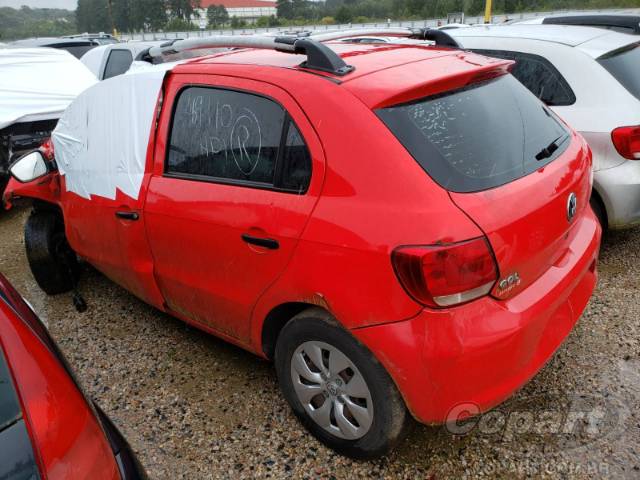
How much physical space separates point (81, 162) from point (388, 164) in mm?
2168

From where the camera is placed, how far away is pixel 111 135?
9.77 feet

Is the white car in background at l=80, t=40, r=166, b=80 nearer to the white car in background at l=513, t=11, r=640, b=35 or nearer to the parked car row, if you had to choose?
the parked car row

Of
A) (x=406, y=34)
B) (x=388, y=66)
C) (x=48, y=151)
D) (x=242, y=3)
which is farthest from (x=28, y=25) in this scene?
(x=388, y=66)

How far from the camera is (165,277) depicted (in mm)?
2799

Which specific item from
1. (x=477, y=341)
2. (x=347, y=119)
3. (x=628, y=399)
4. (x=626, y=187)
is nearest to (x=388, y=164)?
(x=347, y=119)

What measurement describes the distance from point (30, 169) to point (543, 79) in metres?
3.64

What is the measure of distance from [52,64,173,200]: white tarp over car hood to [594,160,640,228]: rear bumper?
111 inches

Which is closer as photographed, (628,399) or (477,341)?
(477,341)

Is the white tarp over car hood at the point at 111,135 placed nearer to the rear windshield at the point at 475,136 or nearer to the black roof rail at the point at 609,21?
the rear windshield at the point at 475,136

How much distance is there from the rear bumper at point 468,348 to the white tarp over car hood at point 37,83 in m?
5.28

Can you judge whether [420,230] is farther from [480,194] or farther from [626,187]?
[626,187]

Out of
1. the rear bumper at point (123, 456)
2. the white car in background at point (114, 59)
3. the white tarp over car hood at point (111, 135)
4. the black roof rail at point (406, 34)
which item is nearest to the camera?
the rear bumper at point (123, 456)

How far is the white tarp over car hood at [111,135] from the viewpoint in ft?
9.04

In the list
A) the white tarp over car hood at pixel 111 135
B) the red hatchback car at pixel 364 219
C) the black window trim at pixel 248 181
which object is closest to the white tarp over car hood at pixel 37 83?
the white tarp over car hood at pixel 111 135
